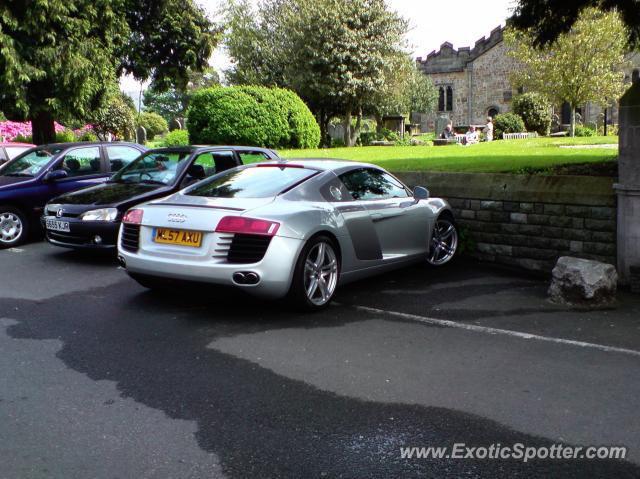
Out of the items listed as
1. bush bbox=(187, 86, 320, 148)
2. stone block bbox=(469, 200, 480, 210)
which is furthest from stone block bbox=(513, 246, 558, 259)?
bush bbox=(187, 86, 320, 148)

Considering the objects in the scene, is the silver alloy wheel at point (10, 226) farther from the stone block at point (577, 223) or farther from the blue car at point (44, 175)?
the stone block at point (577, 223)

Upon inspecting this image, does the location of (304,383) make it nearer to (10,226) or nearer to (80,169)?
(10,226)

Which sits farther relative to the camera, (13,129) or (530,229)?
(13,129)

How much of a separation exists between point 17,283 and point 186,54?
1942cm

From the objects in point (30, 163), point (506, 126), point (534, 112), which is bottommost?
point (30, 163)

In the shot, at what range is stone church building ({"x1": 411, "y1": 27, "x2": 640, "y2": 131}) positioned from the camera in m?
67.6

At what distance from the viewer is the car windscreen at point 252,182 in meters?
6.87

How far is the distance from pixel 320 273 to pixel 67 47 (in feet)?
53.7

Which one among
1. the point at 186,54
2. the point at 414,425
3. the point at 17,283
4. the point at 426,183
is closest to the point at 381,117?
the point at 186,54

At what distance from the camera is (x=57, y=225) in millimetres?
9211

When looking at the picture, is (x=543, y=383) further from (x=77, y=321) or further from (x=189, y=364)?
(x=77, y=321)

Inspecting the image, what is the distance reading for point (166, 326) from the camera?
19.7 feet

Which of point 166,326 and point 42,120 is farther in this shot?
point 42,120

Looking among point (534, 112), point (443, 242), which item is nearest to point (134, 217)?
point (443, 242)
